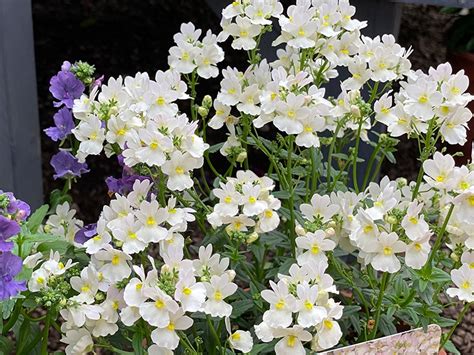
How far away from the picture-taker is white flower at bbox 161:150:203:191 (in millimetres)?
1312

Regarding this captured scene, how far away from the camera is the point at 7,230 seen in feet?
4.08

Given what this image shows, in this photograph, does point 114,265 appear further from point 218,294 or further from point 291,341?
point 291,341

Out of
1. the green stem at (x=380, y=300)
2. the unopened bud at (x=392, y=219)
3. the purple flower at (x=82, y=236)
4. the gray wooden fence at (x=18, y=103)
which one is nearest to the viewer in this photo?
the unopened bud at (x=392, y=219)

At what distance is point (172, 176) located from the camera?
133cm

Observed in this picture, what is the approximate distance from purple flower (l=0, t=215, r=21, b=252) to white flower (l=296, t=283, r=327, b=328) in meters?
0.45

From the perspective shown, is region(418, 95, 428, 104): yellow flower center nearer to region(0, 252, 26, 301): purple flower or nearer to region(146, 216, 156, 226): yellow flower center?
region(146, 216, 156, 226): yellow flower center

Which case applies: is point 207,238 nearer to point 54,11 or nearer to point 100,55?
point 100,55

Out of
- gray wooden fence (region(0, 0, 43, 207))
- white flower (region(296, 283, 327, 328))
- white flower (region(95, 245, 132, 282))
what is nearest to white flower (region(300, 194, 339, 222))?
white flower (region(296, 283, 327, 328))

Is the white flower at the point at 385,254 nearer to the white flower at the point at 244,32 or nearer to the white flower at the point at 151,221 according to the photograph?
the white flower at the point at 151,221

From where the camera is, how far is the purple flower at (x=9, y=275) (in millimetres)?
1238

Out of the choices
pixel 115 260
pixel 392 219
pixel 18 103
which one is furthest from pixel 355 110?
pixel 18 103

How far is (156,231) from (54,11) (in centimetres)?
341

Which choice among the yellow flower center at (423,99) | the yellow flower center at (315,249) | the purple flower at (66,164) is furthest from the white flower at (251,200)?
the purple flower at (66,164)

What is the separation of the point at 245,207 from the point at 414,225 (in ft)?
0.93
